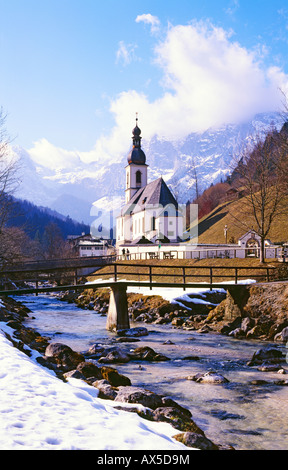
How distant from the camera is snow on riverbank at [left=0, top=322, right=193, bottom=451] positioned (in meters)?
4.90

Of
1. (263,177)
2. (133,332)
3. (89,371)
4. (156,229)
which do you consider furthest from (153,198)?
(89,371)

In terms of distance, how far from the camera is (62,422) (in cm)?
559

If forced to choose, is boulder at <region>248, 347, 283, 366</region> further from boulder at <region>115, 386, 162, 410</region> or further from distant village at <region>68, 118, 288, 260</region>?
distant village at <region>68, 118, 288, 260</region>

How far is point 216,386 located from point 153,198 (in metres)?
69.3

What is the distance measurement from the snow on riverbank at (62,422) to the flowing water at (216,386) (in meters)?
2.20

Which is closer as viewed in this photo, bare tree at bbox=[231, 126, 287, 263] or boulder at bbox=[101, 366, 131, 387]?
boulder at bbox=[101, 366, 131, 387]

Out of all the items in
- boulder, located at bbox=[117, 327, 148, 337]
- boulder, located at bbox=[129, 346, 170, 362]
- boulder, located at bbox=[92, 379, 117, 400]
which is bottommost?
boulder, located at bbox=[117, 327, 148, 337]

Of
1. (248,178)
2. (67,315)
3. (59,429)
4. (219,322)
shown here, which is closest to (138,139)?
(248,178)

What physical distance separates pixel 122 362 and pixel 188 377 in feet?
10.1

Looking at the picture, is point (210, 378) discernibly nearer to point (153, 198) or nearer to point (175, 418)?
point (175, 418)

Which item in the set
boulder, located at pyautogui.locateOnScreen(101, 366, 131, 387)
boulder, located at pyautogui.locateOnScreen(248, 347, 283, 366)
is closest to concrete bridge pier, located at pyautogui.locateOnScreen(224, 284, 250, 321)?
boulder, located at pyautogui.locateOnScreen(248, 347, 283, 366)

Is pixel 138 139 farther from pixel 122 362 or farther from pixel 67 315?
pixel 122 362

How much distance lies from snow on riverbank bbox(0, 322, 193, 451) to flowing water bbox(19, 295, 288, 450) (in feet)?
7.20

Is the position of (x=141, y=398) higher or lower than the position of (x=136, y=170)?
lower
